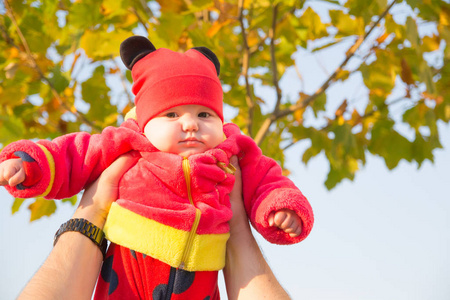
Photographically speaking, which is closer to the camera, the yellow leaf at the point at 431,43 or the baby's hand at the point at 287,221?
the baby's hand at the point at 287,221

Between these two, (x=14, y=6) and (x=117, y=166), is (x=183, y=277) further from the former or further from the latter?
(x=14, y=6)

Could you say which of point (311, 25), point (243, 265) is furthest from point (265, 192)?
point (311, 25)

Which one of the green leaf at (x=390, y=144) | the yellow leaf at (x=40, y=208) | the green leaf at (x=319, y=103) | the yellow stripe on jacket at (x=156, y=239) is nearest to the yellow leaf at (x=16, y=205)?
the yellow leaf at (x=40, y=208)

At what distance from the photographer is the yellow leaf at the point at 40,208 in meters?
2.63

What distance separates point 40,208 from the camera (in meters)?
2.66

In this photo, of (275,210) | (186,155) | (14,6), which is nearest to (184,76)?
(186,155)

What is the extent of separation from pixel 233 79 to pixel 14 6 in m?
1.31

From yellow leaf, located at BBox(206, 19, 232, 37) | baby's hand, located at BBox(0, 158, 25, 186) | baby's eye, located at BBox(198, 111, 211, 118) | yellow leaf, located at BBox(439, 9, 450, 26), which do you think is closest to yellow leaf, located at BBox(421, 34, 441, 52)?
yellow leaf, located at BBox(439, 9, 450, 26)

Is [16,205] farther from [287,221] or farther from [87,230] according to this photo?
[287,221]

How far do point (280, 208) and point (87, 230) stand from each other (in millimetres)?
497

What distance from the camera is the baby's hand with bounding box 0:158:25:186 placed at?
1047 mm

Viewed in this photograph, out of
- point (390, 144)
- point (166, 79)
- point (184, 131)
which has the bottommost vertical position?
point (184, 131)

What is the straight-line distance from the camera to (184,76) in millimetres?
1252

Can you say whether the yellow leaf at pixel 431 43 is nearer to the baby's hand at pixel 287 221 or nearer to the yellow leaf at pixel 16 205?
the baby's hand at pixel 287 221
